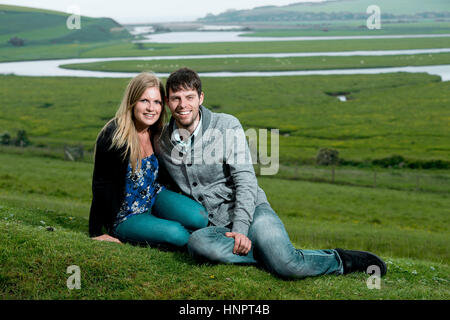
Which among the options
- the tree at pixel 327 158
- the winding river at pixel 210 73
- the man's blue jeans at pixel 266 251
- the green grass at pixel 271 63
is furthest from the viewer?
the green grass at pixel 271 63

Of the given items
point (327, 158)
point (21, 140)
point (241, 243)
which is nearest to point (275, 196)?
point (327, 158)

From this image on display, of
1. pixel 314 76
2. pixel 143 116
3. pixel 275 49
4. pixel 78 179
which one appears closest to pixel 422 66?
pixel 314 76

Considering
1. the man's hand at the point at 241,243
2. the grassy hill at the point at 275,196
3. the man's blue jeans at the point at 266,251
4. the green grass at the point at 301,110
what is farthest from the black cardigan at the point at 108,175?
the green grass at the point at 301,110

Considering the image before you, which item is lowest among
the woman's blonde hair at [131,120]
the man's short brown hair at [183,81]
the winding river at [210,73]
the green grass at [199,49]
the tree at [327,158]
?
the tree at [327,158]

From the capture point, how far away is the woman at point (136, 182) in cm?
722

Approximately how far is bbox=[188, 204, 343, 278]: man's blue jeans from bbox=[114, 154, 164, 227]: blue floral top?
1.12 m

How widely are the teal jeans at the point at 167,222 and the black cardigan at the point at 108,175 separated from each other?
1.16 feet

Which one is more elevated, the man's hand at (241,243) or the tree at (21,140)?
the man's hand at (241,243)

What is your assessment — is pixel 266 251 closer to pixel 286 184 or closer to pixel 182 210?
pixel 182 210

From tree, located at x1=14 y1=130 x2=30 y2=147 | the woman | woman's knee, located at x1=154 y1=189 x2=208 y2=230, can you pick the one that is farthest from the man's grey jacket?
tree, located at x1=14 y1=130 x2=30 y2=147

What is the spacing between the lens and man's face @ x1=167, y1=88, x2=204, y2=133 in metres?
6.88

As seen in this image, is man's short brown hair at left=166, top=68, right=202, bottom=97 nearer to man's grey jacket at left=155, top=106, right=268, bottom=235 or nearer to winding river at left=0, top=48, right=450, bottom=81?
man's grey jacket at left=155, top=106, right=268, bottom=235

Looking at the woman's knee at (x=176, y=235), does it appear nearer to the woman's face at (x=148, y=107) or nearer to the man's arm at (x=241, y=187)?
the man's arm at (x=241, y=187)
